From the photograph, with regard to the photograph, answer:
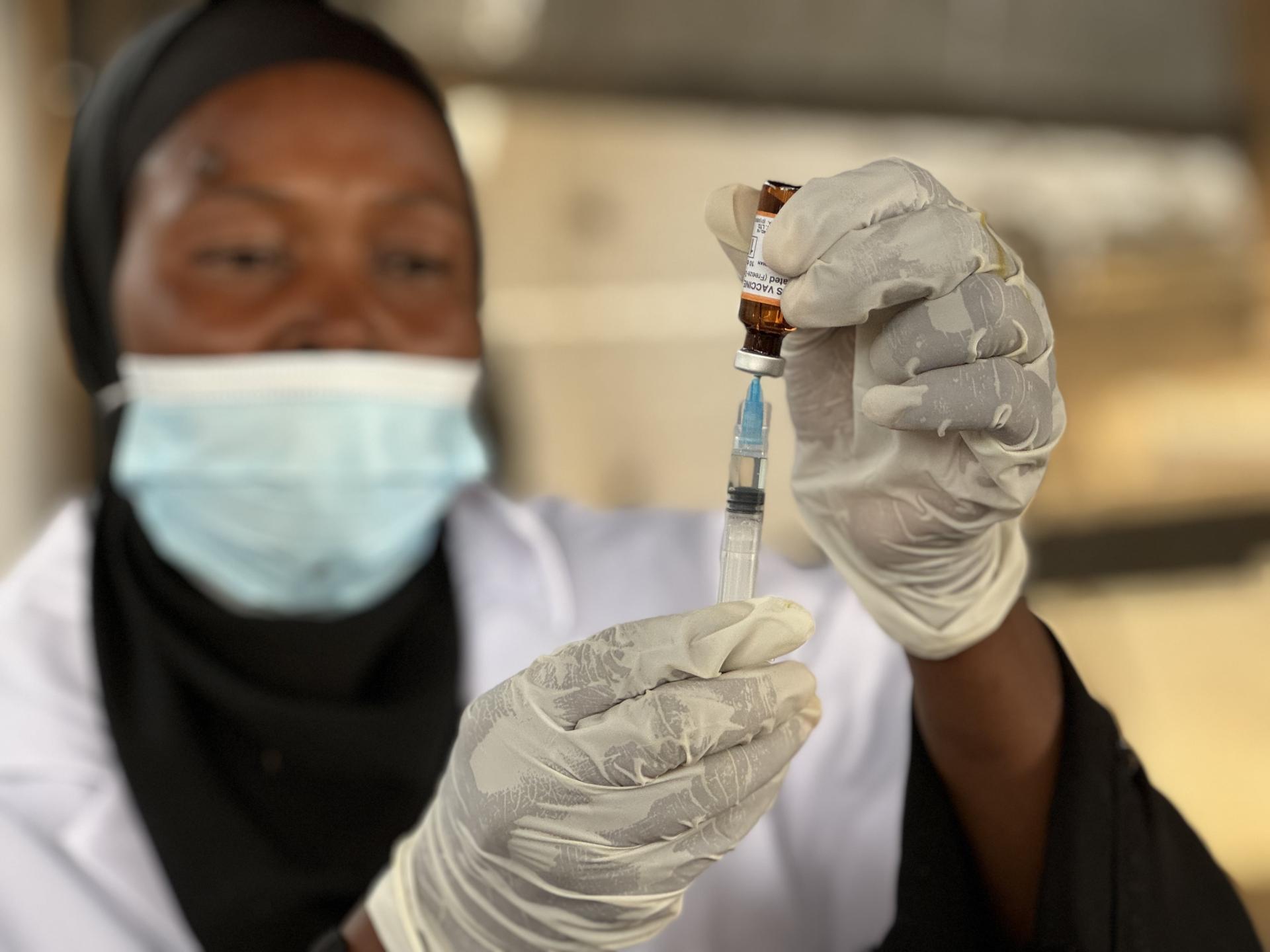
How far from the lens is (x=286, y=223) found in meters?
1.21

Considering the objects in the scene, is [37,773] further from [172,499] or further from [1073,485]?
[1073,485]

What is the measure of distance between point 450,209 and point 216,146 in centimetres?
26

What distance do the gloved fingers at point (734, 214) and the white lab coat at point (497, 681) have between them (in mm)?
585

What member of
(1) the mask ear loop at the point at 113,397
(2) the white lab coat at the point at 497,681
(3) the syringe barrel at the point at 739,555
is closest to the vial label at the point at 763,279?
(3) the syringe barrel at the point at 739,555

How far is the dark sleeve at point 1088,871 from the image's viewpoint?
0.82 meters

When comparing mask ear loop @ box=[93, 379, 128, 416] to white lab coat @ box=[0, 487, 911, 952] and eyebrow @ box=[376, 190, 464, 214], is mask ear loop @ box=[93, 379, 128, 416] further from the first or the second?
eyebrow @ box=[376, 190, 464, 214]

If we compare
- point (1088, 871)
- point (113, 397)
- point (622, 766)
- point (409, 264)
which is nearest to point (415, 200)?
point (409, 264)

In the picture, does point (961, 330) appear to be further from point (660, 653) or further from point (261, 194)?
point (261, 194)

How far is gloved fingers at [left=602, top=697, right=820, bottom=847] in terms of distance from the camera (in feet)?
2.41

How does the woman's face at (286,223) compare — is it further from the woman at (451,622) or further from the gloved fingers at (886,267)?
the gloved fingers at (886,267)

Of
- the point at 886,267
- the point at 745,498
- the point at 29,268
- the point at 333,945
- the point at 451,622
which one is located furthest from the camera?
the point at 29,268

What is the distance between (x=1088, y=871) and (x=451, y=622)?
0.75 metres

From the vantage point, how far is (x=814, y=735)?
3.94 feet

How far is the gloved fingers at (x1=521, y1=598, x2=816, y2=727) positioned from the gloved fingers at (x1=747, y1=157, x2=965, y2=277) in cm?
22
